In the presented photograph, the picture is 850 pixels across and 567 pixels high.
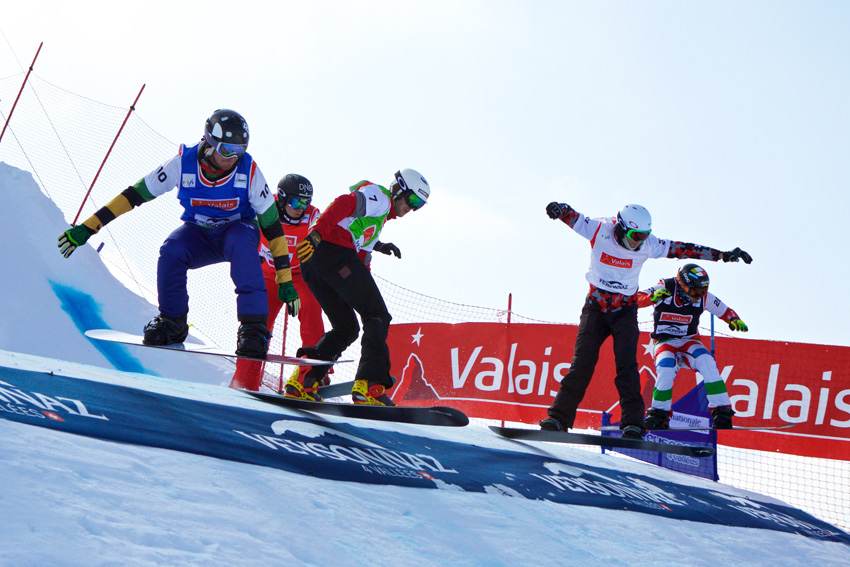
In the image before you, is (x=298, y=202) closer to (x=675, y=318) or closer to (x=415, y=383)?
(x=675, y=318)

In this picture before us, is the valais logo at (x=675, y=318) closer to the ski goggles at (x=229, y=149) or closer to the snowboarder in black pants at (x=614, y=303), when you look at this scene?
the snowboarder in black pants at (x=614, y=303)

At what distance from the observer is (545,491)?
3.79m

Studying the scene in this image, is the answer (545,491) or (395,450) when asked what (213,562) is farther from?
(545,491)

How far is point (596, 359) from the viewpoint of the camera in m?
5.69

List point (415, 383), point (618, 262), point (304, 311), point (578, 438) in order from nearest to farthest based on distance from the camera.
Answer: point (578, 438) → point (618, 262) → point (304, 311) → point (415, 383)

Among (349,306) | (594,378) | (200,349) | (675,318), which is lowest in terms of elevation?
(200,349)

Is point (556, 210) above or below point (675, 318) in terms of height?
above

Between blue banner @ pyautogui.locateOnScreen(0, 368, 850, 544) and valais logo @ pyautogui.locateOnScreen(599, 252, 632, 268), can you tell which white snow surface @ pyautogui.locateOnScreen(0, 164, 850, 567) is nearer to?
blue banner @ pyautogui.locateOnScreen(0, 368, 850, 544)

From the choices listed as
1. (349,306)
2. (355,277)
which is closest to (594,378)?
Answer: (349,306)

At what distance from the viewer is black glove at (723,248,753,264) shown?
624 cm

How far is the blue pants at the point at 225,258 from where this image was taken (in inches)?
166

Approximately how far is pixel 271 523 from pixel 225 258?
8.36 feet

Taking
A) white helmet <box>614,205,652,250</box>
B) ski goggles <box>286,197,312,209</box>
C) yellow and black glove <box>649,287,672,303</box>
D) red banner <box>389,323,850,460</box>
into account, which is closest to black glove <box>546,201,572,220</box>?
white helmet <box>614,205,652,250</box>

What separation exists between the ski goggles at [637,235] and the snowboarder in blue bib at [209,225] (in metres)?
2.95
